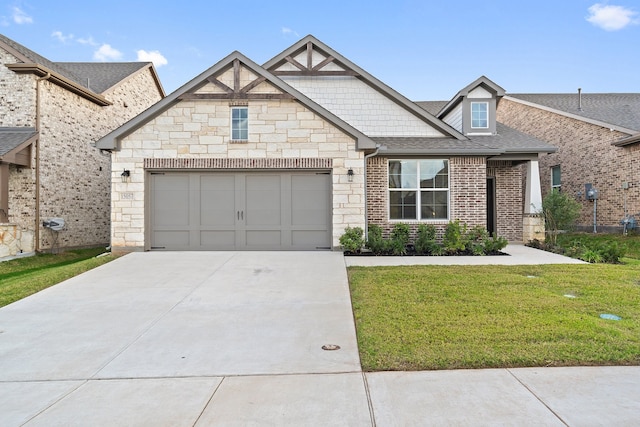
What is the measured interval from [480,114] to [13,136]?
51.0 feet

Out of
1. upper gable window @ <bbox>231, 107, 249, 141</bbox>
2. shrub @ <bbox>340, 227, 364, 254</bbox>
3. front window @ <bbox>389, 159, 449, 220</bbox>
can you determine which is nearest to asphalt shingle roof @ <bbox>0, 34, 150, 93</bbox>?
upper gable window @ <bbox>231, 107, 249, 141</bbox>

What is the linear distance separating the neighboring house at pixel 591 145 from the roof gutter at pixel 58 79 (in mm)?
19997

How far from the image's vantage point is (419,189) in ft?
40.5

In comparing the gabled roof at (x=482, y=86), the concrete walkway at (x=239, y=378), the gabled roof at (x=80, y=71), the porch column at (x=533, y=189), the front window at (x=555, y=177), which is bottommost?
the concrete walkway at (x=239, y=378)

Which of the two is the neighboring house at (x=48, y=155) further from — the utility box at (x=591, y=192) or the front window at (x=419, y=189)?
the utility box at (x=591, y=192)

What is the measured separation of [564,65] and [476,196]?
14250 millimetres

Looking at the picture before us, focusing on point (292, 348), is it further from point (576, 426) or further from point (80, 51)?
point (80, 51)

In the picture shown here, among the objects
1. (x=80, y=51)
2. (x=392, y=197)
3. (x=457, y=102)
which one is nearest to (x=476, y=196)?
(x=392, y=197)

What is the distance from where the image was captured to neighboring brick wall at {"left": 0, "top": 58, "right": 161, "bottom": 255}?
12781 mm

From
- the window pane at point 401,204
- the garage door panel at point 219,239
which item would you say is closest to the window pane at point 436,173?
the window pane at point 401,204

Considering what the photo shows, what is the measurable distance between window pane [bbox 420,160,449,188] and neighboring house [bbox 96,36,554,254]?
31 mm

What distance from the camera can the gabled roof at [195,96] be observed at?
10.9m

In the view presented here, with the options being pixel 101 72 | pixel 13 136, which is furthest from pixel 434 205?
pixel 101 72

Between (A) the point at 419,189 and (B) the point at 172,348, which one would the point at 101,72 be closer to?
(A) the point at 419,189
